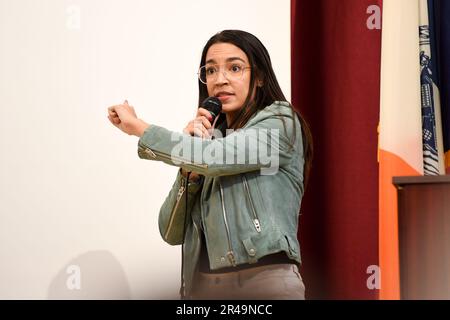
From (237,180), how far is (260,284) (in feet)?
0.82

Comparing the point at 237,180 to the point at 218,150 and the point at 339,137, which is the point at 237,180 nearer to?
the point at 218,150

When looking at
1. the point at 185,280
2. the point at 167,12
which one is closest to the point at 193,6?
the point at 167,12

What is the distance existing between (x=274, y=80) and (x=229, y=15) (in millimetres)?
515

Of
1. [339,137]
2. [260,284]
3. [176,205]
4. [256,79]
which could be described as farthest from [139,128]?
[339,137]

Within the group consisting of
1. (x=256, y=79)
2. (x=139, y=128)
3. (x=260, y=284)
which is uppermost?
(x=256, y=79)

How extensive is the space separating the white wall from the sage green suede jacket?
0.52 m

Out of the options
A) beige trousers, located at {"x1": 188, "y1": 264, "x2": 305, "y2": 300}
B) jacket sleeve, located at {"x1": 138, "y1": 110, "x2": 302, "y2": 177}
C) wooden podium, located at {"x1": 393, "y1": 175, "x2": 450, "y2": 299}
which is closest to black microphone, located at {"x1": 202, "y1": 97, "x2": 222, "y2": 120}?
jacket sleeve, located at {"x1": 138, "y1": 110, "x2": 302, "y2": 177}

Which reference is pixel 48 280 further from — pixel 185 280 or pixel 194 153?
pixel 194 153

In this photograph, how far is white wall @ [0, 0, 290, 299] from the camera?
2107 millimetres

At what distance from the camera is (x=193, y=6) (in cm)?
218

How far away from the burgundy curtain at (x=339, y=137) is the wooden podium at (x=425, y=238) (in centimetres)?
87

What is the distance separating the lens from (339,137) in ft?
6.98

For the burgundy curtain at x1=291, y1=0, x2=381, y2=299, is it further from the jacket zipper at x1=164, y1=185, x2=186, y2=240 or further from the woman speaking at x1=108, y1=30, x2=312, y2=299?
the jacket zipper at x1=164, y1=185, x2=186, y2=240
